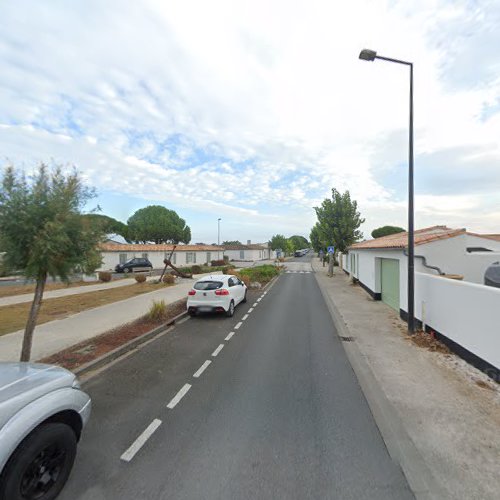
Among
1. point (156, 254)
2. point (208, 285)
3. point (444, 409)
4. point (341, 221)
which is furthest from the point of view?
point (156, 254)

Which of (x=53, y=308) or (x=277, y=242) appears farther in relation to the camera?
(x=277, y=242)

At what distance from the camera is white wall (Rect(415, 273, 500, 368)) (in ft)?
16.3

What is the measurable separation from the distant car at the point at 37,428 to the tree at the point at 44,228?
2.47 metres

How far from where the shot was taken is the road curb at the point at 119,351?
218 inches

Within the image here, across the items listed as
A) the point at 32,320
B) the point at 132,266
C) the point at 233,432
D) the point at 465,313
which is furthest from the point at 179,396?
the point at 132,266

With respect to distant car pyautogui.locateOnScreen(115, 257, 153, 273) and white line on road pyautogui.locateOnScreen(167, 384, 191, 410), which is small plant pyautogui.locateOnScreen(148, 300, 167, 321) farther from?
distant car pyautogui.locateOnScreen(115, 257, 153, 273)

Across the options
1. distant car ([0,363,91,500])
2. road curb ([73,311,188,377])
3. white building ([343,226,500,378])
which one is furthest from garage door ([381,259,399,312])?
distant car ([0,363,91,500])

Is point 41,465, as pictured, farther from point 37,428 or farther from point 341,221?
point 341,221

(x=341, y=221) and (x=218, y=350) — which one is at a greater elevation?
(x=341, y=221)

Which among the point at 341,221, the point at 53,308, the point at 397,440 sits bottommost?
the point at 53,308

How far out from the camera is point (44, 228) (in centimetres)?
486

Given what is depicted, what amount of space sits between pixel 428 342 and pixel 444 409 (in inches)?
127

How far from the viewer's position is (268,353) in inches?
256

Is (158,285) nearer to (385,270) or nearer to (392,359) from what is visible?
(385,270)
